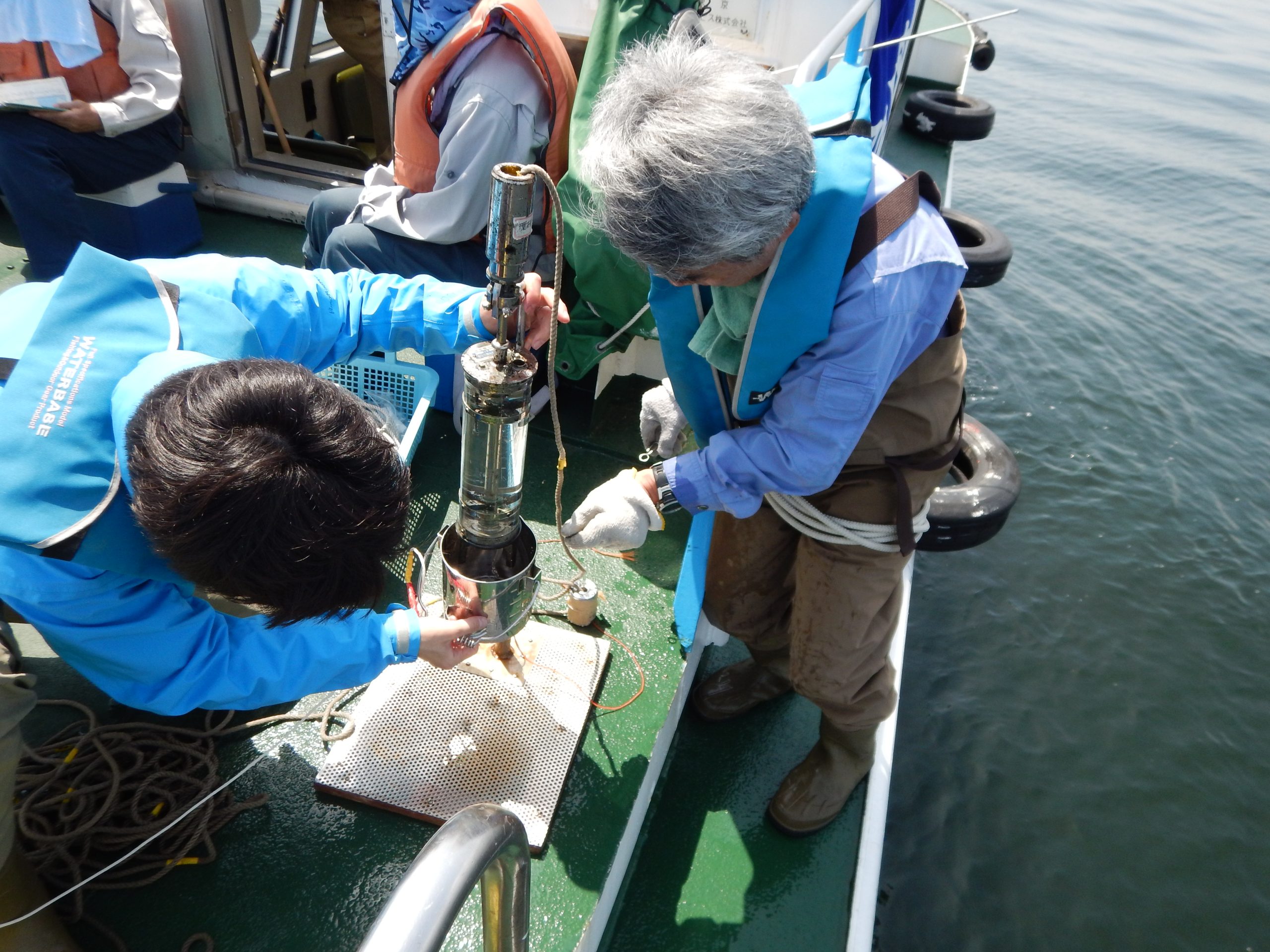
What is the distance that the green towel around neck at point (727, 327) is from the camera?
5.45 feet

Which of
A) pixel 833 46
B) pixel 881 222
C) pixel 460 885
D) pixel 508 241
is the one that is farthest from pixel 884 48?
pixel 460 885

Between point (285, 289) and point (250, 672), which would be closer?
point (250, 672)

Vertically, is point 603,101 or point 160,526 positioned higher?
point 603,101

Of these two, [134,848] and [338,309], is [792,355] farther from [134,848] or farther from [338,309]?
[134,848]

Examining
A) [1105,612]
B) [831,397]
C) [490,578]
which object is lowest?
[1105,612]

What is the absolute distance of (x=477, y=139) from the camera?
101 inches

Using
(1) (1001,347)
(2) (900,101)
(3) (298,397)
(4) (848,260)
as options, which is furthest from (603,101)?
(2) (900,101)

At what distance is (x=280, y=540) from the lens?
1135 mm

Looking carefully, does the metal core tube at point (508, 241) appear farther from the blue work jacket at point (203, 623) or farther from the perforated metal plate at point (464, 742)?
the perforated metal plate at point (464, 742)

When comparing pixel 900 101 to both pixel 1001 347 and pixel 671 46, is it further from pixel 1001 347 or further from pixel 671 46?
pixel 671 46

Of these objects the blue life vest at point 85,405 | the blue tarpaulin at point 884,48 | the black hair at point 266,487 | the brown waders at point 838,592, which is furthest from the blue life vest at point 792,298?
the blue tarpaulin at point 884,48

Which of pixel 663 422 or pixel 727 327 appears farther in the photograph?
pixel 663 422

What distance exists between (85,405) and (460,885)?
981 millimetres

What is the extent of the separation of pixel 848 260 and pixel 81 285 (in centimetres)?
137
